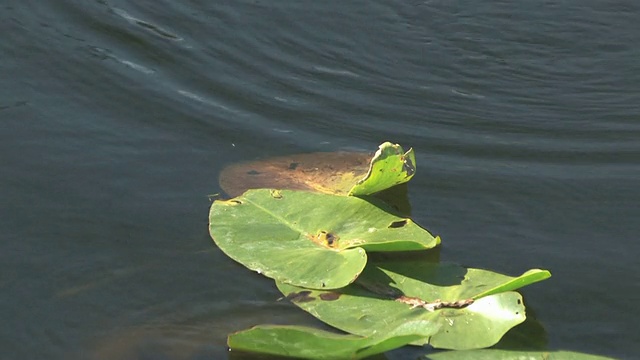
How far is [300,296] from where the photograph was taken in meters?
2.00

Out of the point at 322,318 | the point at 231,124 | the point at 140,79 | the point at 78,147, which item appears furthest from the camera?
the point at 140,79

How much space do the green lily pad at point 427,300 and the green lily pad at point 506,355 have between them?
0.05 feet

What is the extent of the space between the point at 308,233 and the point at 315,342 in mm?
382

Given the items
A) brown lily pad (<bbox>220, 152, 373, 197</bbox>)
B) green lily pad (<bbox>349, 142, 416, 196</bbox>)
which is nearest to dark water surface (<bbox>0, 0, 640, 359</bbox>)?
brown lily pad (<bbox>220, 152, 373, 197</bbox>)

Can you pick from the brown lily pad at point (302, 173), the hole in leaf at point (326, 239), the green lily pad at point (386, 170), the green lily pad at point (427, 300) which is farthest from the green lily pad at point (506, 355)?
the brown lily pad at point (302, 173)

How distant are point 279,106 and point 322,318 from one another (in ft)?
3.21

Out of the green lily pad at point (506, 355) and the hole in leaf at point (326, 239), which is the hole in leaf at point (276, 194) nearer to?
the hole in leaf at point (326, 239)

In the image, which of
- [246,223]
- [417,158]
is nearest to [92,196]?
[246,223]

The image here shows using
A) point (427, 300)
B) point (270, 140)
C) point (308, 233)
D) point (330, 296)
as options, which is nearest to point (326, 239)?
point (308, 233)

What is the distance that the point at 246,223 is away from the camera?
2182 millimetres

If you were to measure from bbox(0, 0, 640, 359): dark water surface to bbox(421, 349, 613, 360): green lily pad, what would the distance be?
78mm

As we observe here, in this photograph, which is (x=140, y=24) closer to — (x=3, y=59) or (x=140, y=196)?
(x=3, y=59)

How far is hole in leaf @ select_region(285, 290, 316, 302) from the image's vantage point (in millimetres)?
1987

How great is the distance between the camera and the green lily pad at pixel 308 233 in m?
2.01
